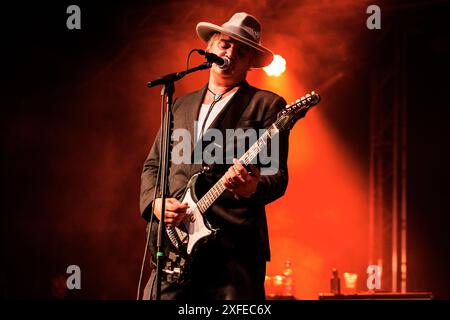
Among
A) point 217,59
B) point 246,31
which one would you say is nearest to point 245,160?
point 217,59

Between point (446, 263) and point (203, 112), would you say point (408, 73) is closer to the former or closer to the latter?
point (446, 263)

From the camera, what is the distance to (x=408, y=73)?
7.41 metres

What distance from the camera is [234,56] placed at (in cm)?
332

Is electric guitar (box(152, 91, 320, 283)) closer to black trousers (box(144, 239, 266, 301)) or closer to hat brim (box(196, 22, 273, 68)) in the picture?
black trousers (box(144, 239, 266, 301))

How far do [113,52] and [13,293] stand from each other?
3.15 m

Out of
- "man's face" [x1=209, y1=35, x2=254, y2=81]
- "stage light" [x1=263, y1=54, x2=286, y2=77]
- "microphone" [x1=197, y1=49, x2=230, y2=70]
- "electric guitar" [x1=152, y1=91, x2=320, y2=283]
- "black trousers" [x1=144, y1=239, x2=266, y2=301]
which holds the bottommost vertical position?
"black trousers" [x1=144, y1=239, x2=266, y2=301]

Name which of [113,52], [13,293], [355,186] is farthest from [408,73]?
[13,293]

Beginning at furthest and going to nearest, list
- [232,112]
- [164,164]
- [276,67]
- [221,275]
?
[276,67] < [232,112] < [221,275] < [164,164]

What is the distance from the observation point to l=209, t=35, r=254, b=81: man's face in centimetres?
330

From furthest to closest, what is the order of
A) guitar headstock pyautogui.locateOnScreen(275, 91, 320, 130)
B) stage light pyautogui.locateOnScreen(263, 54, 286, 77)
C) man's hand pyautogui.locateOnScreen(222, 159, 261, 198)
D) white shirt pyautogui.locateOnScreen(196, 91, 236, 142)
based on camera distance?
1. stage light pyautogui.locateOnScreen(263, 54, 286, 77)
2. white shirt pyautogui.locateOnScreen(196, 91, 236, 142)
3. guitar headstock pyautogui.locateOnScreen(275, 91, 320, 130)
4. man's hand pyautogui.locateOnScreen(222, 159, 261, 198)

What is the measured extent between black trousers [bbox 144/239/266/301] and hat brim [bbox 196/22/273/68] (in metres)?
1.10

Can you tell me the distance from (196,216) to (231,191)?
239mm

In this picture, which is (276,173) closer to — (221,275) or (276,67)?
(221,275)

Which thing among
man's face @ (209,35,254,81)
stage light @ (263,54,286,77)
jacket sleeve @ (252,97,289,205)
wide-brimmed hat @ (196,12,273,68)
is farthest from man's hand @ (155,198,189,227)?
stage light @ (263,54,286,77)
